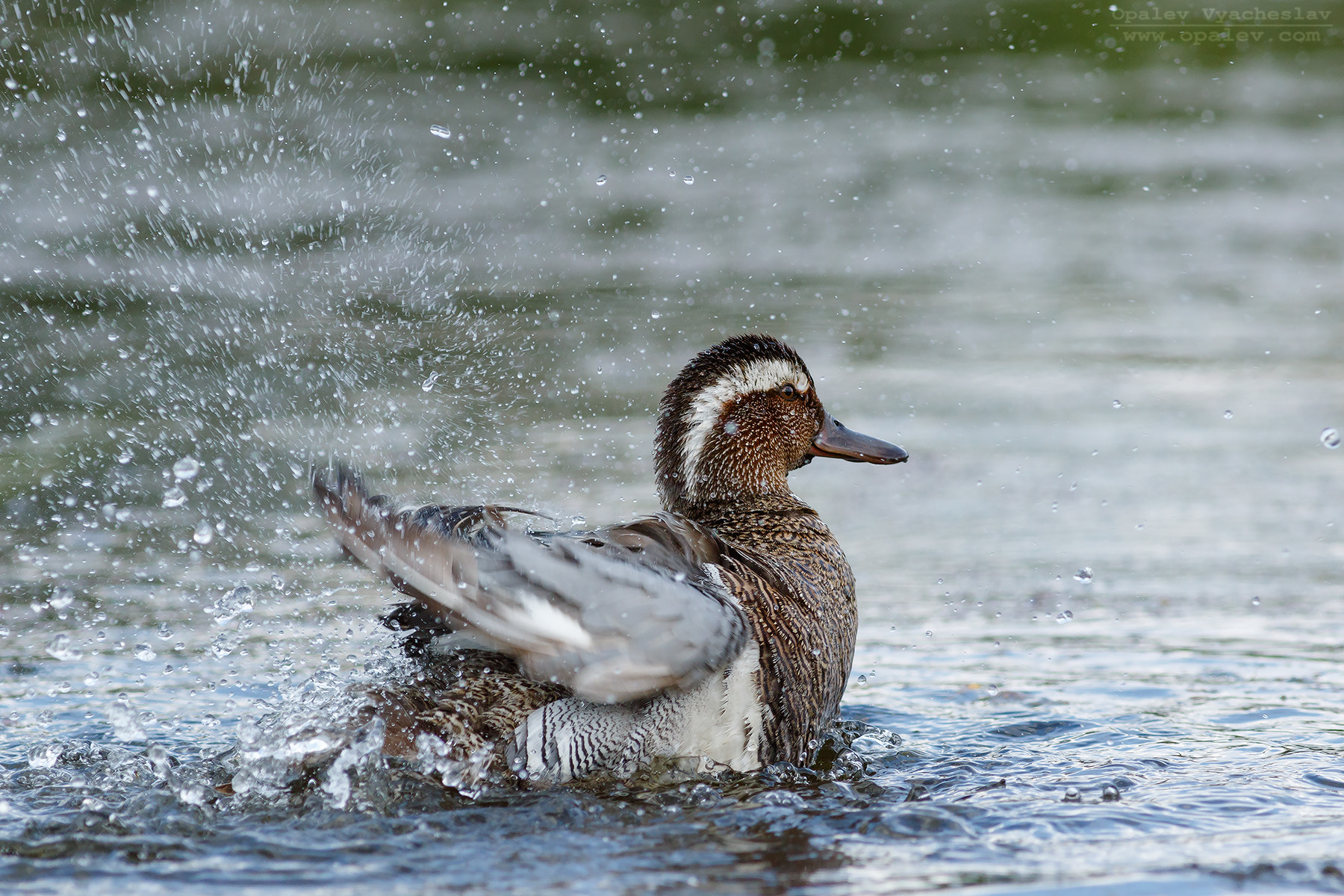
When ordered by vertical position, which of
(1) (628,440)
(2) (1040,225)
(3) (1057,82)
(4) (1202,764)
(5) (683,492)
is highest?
(3) (1057,82)

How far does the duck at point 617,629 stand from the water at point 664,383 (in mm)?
140

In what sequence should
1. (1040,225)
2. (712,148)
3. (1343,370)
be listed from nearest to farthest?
(1343,370)
(1040,225)
(712,148)

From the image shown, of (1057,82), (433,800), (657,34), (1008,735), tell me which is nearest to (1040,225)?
(1057,82)

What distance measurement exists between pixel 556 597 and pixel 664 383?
4559 mm

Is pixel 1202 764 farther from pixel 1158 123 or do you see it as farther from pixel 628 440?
pixel 1158 123

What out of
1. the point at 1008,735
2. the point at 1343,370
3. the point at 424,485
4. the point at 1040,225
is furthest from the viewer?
the point at 1040,225

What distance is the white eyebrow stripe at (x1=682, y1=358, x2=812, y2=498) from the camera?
540 cm

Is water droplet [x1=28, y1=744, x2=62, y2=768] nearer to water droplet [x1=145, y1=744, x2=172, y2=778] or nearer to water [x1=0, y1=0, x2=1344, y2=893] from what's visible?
water [x1=0, y1=0, x2=1344, y2=893]

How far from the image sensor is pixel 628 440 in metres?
7.88

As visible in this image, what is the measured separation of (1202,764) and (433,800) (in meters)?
2.37

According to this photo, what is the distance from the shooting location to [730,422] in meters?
5.44

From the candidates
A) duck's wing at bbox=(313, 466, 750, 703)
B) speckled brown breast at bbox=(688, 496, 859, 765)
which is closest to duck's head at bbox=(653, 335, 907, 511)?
speckled brown breast at bbox=(688, 496, 859, 765)

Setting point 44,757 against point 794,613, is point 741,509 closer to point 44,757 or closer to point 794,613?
point 794,613

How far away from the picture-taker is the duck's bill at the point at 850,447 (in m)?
5.77
